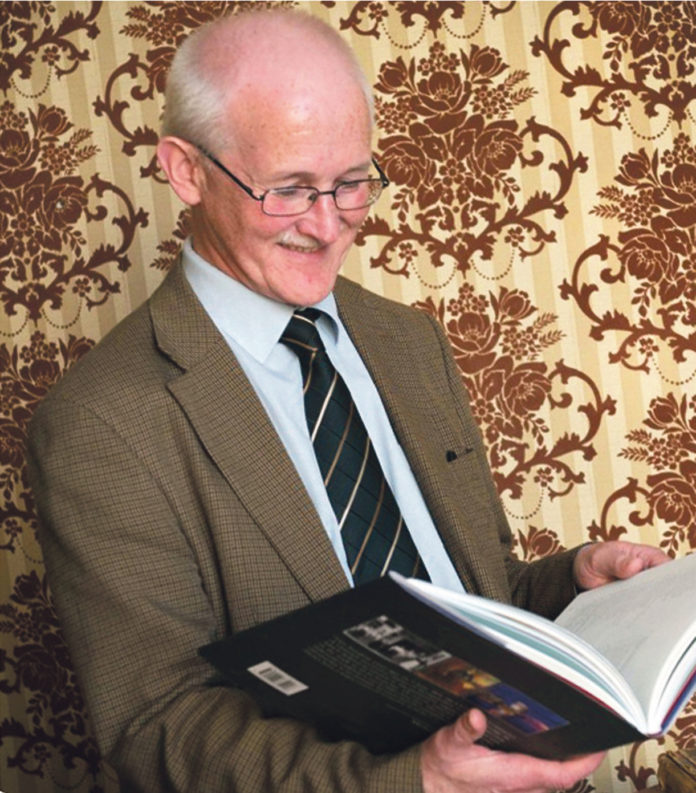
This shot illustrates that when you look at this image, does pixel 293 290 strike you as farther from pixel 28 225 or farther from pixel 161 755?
pixel 28 225

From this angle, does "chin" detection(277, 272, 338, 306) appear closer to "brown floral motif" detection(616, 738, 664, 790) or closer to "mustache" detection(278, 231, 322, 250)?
"mustache" detection(278, 231, 322, 250)

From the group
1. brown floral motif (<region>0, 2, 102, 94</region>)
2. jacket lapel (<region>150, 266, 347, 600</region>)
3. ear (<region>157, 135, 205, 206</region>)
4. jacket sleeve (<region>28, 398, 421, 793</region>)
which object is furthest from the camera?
brown floral motif (<region>0, 2, 102, 94</region>)

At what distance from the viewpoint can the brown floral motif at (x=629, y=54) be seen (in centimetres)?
230

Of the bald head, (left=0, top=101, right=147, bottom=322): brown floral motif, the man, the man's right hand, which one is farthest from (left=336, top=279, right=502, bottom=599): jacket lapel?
(left=0, top=101, right=147, bottom=322): brown floral motif

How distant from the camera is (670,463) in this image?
237 centimetres

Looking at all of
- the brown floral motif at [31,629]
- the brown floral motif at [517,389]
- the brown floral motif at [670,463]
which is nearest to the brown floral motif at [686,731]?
the brown floral motif at [670,463]

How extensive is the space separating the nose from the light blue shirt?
0.13m

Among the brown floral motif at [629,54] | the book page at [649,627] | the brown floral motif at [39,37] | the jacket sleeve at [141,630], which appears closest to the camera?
the book page at [649,627]

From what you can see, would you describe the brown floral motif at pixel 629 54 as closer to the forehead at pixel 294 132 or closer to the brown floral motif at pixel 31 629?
the forehead at pixel 294 132

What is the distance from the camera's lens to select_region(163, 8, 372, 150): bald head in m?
1.54

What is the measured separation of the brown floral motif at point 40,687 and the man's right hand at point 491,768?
1168mm

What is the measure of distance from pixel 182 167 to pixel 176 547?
1.64 ft

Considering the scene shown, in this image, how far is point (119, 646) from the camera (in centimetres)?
144

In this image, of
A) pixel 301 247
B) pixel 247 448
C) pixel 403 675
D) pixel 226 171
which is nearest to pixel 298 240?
pixel 301 247
